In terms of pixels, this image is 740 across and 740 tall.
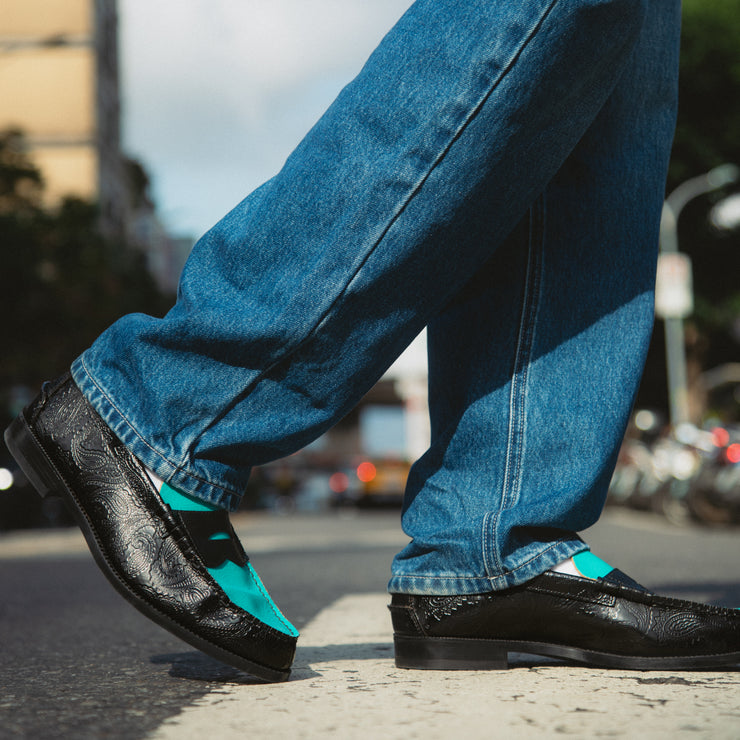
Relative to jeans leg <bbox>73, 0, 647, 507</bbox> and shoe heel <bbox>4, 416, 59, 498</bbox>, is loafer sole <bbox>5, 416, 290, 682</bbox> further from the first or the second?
jeans leg <bbox>73, 0, 647, 507</bbox>

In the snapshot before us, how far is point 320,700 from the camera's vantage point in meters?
1.31

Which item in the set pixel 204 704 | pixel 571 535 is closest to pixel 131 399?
pixel 204 704

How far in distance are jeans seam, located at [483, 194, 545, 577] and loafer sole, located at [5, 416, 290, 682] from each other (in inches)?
15.9

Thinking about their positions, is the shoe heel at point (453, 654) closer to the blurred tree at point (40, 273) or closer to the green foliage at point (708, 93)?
the blurred tree at point (40, 273)

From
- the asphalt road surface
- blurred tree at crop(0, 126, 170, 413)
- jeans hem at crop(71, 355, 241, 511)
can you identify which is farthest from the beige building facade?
jeans hem at crop(71, 355, 241, 511)

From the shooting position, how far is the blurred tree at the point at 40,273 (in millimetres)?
14906

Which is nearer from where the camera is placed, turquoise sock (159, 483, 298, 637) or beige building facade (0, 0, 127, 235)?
turquoise sock (159, 483, 298, 637)

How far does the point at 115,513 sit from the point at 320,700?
350 millimetres

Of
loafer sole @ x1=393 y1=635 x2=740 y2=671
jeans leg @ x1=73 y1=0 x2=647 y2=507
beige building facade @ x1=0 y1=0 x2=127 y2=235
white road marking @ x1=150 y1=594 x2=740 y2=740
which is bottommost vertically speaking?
white road marking @ x1=150 y1=594 x2=740 y2=740

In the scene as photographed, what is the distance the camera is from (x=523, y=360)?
5.41 ft

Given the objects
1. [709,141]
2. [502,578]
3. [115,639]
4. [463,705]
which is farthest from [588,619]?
[709,141]

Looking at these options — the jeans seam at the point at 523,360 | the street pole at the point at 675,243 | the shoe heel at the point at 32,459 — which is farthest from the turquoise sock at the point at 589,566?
the street pole at the point at 675,243

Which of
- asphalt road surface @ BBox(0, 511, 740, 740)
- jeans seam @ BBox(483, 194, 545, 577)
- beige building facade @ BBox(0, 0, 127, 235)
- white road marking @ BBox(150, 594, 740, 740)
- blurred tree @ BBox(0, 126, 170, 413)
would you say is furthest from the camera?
beige building facade @ BBox(0, 0, 127, 235)

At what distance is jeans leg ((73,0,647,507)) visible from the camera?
1.40 metres
